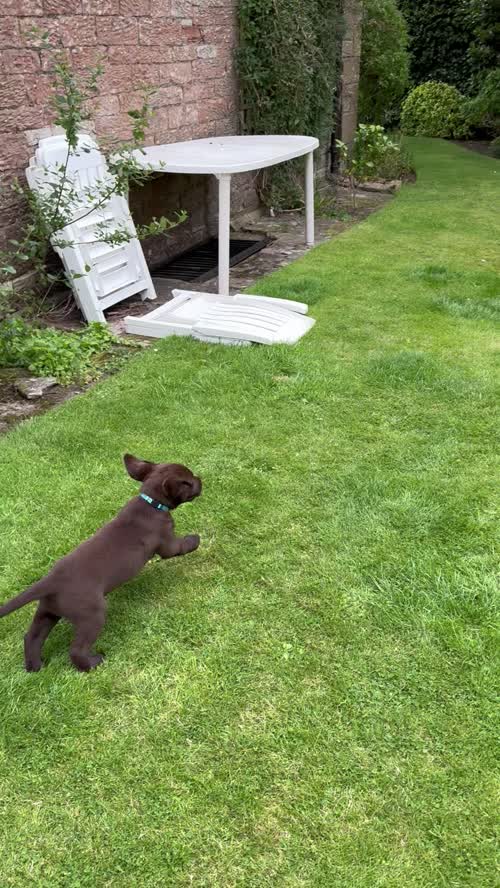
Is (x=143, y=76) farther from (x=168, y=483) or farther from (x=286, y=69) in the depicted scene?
(x=168, y=483)

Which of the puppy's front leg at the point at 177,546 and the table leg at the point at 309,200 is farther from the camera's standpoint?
the table leg at the point at 309,200

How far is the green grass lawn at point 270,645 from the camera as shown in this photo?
1.70 m

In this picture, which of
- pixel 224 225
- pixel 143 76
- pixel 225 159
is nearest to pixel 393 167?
pixel 143 76

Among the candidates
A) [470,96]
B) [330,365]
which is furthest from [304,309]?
[470,96]

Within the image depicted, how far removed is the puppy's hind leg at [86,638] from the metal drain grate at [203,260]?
4.51 metres

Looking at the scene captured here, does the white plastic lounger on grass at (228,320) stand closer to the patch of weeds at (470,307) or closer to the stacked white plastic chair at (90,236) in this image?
the stacked white plastic chair at (90,236)

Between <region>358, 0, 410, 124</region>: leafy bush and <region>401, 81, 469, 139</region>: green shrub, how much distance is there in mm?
3463

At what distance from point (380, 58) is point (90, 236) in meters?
8.42

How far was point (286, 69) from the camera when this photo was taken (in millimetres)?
7652

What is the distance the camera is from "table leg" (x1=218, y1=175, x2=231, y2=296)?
508cm

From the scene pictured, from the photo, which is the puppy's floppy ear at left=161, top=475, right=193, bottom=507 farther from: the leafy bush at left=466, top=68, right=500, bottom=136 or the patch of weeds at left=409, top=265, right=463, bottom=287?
the leafy bush at left=466, top=68, right=500, bottom=136

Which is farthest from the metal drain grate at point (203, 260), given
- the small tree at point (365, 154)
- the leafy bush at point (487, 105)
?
the leafy bush at point (487, 105)

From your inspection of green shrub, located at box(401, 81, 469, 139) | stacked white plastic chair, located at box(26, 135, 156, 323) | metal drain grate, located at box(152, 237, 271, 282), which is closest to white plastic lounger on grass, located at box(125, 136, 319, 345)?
stacked white plastic chair, located at box(26, 135, 156, 323)

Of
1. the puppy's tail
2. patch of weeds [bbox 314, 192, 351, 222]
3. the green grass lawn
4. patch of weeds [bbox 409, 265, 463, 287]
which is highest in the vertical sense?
patch of weeds [bbox 314, 192, 351, 222]
